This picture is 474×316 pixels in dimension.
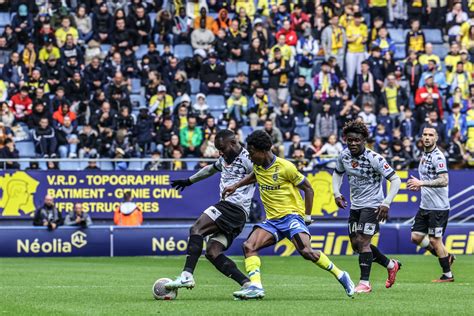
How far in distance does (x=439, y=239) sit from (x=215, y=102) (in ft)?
50.4

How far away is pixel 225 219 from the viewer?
1462cm

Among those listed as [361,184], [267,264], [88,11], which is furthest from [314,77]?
[361,184]

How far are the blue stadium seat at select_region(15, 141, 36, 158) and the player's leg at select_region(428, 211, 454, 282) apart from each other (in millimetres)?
14917

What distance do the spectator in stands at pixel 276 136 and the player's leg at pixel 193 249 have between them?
1548 centimetres

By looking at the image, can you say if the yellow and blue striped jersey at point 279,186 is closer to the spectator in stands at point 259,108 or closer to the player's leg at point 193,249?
the player's leg at point 193,249

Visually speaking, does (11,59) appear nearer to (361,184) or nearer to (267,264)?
(267,264)

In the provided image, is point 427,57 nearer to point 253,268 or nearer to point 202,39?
point 202,39

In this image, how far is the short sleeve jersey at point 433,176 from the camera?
1788 cm

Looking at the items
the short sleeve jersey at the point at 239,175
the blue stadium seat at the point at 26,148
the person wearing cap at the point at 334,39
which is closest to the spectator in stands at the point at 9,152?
the blue stadium seat at the point at 26,148

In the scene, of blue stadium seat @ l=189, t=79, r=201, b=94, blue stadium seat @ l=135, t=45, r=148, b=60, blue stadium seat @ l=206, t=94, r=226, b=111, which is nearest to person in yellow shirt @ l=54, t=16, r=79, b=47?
blue stadium seat @ l=135, t=45, r=148, b=60

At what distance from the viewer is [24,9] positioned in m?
33.4

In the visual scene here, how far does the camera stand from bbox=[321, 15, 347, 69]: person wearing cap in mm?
34156

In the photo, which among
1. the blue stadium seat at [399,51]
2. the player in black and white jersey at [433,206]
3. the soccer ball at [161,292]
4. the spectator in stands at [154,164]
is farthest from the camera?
the blue stadium seat at [399,51]

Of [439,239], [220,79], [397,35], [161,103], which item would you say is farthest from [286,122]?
[439,239]
